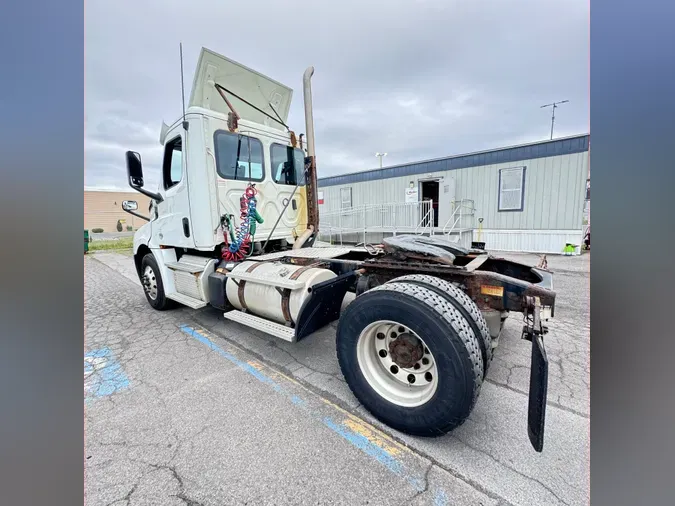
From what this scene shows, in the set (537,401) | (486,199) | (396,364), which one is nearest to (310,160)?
(396,364)

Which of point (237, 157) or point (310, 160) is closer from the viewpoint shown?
Result: point (237, 157)

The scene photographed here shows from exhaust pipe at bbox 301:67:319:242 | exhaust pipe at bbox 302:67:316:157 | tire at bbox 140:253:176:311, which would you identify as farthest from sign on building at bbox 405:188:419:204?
tire at bbox 140:253:176:311

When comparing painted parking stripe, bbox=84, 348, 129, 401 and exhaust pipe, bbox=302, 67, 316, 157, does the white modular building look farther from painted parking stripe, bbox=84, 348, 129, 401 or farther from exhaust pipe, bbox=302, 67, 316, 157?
painted parking stripe, bbox=84, 348, 129, 401

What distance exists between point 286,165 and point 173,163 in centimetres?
171

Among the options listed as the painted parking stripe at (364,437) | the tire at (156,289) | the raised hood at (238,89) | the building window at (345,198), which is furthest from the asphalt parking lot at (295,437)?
the building window at (345,198)

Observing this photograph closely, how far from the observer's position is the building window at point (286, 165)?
5.01m

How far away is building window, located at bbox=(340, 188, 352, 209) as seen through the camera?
55.3 ft

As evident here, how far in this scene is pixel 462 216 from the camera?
43.7 ft

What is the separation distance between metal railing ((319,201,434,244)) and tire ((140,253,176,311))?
925 centimetres

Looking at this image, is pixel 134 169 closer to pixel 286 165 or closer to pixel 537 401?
pixel 286 165

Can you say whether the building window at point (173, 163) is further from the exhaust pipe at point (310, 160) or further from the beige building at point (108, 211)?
the beige building at point (108, 211)

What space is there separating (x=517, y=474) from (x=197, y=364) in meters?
3.07

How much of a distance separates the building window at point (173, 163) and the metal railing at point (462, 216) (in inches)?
433
